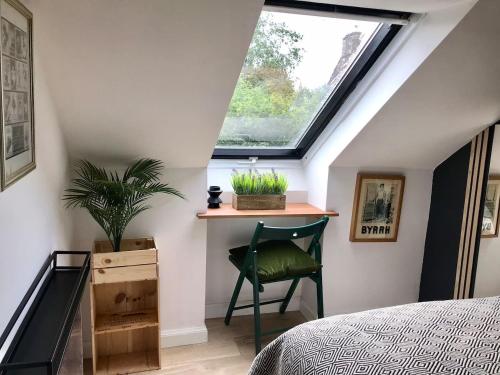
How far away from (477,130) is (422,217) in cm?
74

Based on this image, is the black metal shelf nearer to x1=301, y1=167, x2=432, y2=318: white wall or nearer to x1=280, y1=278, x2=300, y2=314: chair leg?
x1=280, y1=278, x2=300, y2=314: chair leg

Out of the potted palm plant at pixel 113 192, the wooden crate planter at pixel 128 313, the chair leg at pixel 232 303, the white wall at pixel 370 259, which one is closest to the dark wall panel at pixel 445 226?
the white wall at pixel 370 259

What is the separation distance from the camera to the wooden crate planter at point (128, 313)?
2162mm

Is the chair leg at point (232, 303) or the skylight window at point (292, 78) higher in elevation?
the skylight window at point (292, 78)

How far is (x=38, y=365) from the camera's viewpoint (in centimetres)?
103

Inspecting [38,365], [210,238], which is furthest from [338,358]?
[210,238]

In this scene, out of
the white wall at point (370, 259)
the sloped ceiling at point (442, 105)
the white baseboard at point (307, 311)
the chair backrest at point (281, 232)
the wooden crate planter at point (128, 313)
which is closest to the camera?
the sloped ceiling at point (442, 105)

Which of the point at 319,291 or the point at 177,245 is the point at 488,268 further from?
the point at 177,245

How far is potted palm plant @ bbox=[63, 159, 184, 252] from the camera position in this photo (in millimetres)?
2029

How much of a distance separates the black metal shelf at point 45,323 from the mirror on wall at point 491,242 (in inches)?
91.3

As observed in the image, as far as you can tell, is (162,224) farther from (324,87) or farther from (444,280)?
(444,280)

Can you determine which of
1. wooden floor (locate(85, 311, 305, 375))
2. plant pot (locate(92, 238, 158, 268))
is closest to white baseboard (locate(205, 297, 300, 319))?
wooden floor (locate(85, 311, 305, 375))

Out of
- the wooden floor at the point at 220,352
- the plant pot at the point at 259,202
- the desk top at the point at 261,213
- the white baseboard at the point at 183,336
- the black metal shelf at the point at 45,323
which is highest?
the plant pot at the point at 259,202

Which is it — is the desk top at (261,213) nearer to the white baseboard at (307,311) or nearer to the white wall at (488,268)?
the white baseboard at (307,311)
